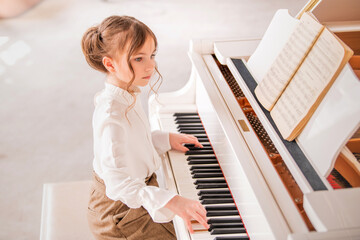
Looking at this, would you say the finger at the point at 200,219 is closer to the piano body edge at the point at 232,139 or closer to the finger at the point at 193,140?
the piano body edge at the point at 232,139

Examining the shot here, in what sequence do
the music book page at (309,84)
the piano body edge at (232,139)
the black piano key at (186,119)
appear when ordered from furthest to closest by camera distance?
the black piano key at (186,119), the music book page at (309,84), the piano body edge at (232,139)

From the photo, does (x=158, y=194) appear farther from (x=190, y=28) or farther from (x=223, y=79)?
(x=190, y=28)

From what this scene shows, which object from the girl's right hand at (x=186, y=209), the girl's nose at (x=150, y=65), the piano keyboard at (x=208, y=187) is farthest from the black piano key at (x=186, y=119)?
the girl's right hand at (x=186, y=209)

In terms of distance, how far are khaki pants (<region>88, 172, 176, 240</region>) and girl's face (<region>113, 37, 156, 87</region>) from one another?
614mm

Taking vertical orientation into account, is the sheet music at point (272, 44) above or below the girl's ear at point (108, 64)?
above

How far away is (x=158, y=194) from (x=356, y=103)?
0.92 m

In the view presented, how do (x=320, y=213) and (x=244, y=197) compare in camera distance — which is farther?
(x=244, y=197)

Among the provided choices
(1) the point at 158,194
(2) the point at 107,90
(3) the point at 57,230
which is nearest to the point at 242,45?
(2) the point at 107,90

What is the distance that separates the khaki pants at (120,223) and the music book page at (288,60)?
0.86 metres

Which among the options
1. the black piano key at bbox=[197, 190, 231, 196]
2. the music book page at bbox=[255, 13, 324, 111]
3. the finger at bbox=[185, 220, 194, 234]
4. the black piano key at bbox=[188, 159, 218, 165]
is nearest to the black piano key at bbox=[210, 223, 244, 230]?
the finger at bbox=[185, 220, 194, 234]

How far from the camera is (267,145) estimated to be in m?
1.90

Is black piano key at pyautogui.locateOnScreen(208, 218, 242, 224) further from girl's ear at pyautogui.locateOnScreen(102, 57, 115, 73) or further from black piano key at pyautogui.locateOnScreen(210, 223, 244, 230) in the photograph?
girl's ear at pyautogui.locateOnScreen(102, 57, 115, 73)

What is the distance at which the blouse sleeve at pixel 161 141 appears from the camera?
2.28 meters

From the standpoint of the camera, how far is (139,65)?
1.82 metres
